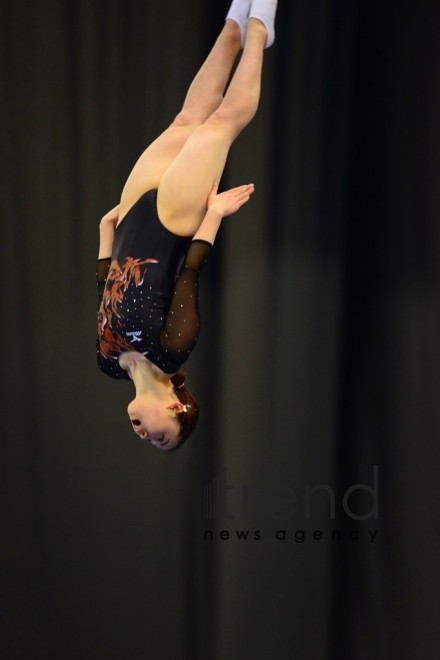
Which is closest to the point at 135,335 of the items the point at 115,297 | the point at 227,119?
the point at 115,297

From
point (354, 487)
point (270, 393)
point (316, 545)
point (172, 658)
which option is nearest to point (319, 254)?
point (270, 393)

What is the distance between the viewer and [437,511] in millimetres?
3049

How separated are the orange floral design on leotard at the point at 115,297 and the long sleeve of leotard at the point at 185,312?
0.34ft

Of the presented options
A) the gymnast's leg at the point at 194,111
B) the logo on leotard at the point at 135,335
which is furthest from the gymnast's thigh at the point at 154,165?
the logo on leotard at the point at 135,335

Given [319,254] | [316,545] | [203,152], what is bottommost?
[316,545]

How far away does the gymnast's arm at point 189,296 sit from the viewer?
2.10 meters

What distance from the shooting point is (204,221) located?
215 cm

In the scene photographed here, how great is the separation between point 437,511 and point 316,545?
18.6 inches

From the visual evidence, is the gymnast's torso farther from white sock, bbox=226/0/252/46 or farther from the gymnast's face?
white sock, bbox=226/0/252/46

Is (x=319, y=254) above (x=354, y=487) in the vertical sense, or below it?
above

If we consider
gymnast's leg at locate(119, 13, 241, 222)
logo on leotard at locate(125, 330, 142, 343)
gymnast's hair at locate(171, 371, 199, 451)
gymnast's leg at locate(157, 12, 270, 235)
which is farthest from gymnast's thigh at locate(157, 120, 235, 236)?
gymnast's hair at locate(171, 371, 199, 451)

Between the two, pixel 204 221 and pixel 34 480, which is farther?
pixel 34 480

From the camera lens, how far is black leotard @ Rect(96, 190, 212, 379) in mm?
2111

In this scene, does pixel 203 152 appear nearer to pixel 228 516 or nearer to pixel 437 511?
pixel 228 516
